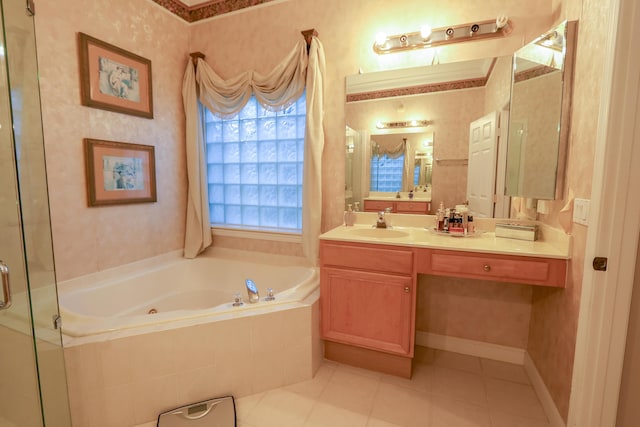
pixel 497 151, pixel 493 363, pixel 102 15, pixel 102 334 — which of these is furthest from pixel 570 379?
pixel 102 15

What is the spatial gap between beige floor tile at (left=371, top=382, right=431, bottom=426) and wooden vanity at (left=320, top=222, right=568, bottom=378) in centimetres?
13

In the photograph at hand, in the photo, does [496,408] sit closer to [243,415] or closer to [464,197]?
[464,197]

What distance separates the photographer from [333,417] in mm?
1513

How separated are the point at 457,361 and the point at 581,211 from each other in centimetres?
127

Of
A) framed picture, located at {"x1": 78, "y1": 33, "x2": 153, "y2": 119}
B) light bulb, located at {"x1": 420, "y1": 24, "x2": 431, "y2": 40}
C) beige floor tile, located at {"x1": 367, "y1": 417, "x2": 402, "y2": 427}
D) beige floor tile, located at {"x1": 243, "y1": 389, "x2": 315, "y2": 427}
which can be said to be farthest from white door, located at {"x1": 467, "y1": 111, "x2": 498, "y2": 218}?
framed picture, located at {"x1": 78, "y1": 33, "x2": 153, "y2": 119}

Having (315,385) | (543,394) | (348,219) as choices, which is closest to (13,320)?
(315,385)

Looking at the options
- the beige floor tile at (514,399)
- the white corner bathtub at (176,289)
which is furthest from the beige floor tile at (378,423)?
the white corner bathtub at (176,289)

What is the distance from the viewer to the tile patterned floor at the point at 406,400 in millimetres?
1496

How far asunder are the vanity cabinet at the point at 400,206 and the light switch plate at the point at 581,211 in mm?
842

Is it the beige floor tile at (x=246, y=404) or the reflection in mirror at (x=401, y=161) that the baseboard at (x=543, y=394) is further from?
the beige floor tile at (x=246, y=404)

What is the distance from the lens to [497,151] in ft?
6.00

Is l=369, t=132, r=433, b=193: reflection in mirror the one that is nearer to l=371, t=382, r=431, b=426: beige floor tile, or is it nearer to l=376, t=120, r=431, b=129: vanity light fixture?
l=376, t=120, r=431, b=129: vanity light fixture

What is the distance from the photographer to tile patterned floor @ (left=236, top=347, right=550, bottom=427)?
1.50 m

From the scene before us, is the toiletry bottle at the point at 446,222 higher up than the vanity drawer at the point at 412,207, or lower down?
lower down
